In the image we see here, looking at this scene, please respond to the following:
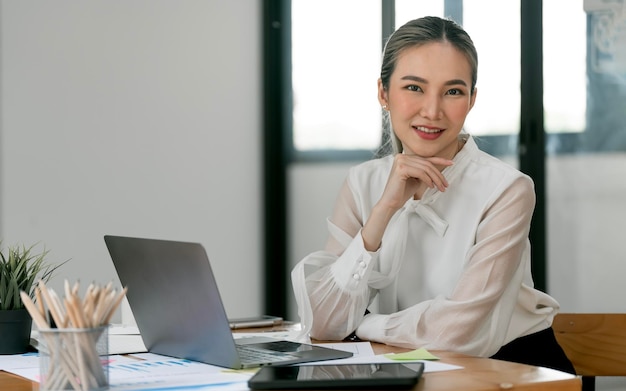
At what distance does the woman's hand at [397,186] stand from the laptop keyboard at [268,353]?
1.29ft

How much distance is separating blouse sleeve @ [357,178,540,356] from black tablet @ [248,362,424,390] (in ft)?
1.56

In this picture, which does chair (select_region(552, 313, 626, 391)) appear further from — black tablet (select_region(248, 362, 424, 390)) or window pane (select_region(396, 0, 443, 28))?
window pane (select_region(396, 0, 443, 28))

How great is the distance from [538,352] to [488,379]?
71cm

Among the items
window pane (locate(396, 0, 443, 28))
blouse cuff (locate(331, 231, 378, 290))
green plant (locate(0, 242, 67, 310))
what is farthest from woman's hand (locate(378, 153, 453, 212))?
window pane (locate(396, 0, 443, 28))

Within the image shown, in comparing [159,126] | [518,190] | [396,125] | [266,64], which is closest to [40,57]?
[159,126]

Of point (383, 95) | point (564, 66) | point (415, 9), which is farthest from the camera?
point (415, 9)

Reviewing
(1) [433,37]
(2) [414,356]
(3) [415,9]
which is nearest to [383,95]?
(1) [433,37]

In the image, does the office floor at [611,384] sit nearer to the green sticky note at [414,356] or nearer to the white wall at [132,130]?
the white wall at [132,130]

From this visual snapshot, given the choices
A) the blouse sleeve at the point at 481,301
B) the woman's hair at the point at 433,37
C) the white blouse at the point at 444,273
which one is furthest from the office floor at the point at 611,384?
the woman's hair at the point at 433,37

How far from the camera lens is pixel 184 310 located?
148 centimetres

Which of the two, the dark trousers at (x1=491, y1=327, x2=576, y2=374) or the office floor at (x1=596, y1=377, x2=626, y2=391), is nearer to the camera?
the dark trousers at (x1=491, y1=327, x2=576, y2=374)

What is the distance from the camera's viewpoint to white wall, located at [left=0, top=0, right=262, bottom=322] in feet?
12.7

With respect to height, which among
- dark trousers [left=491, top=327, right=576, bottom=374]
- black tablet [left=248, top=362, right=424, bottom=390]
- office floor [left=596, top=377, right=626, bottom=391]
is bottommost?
office floor [left=596, top=377, right=626, bottom=391]

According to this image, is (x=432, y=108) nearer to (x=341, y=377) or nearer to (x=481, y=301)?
(x=481, y=301)
